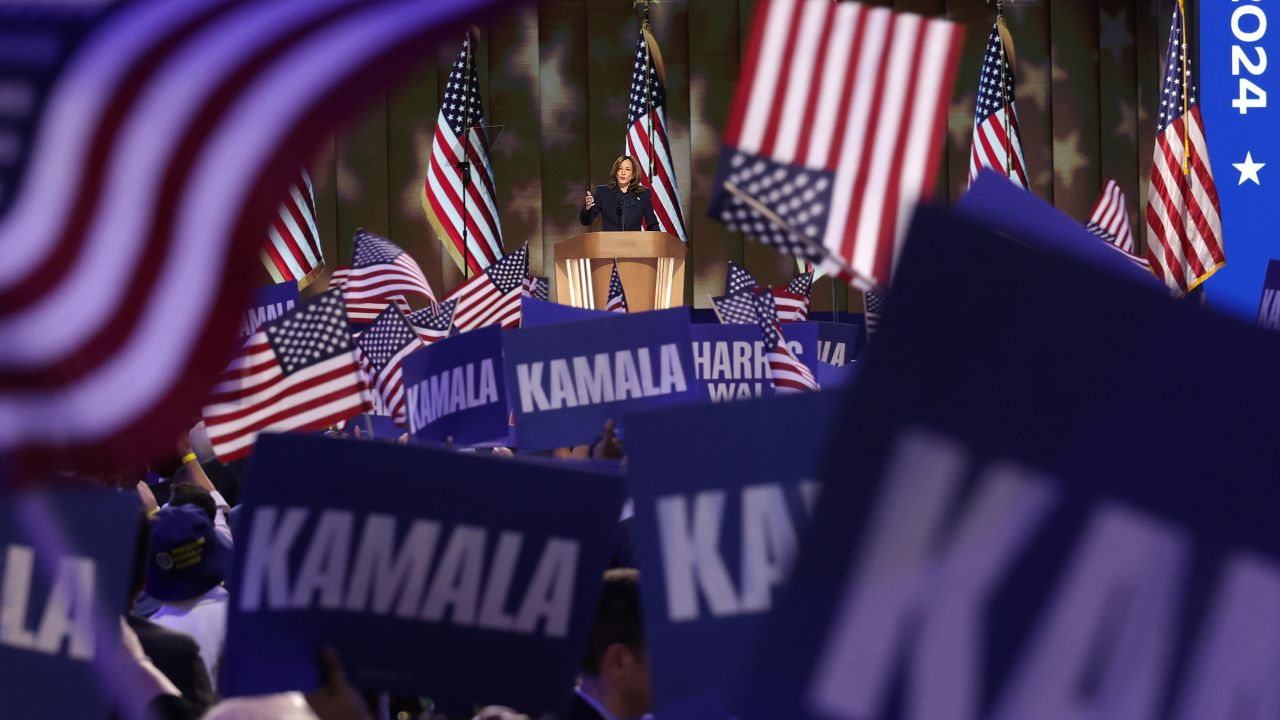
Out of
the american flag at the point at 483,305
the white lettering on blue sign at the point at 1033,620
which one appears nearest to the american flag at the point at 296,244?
the american flag at the point at 483,305

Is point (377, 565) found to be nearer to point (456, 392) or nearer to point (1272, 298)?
point (456, 392)

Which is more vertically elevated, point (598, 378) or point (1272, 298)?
point (1272, 298)

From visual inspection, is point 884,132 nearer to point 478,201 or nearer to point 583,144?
point 478,201

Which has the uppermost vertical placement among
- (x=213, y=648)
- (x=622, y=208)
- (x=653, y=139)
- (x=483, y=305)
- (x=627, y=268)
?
(x=653, y=139)

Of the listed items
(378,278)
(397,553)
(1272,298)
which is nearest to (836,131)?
(397,553)

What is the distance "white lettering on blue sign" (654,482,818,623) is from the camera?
8.43 feet

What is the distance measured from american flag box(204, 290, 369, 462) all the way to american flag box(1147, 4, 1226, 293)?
22.0ft

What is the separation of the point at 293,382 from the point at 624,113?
15963 mm

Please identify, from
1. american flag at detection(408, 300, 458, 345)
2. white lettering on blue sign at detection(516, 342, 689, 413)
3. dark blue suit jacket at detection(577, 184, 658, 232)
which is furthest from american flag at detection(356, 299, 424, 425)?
dark blue suit jacket at detection(577, 184, 658, 232)

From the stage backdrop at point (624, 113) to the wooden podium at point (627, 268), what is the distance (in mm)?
8390

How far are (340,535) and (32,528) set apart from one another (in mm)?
444

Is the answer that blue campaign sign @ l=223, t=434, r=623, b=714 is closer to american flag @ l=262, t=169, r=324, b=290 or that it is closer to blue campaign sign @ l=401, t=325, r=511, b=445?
blue campaign sign @ l=401, t=325, r=511, b=445

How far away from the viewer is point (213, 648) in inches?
160

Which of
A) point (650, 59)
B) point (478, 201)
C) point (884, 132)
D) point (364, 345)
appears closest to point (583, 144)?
point (650, 59)
